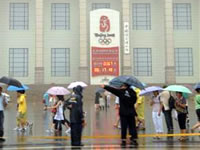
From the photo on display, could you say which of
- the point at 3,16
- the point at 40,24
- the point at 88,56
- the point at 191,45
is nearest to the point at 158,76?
the point at 191,45

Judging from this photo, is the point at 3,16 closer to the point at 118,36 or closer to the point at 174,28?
the point at 118,36

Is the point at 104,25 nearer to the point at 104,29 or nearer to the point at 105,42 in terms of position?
the point at 104,29

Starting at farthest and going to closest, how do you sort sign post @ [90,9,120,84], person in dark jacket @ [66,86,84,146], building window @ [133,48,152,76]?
building window @ [133,48,152,76] < sign post @ [90,9,120,84] < person in dark jacket @ [66,86,84,146]

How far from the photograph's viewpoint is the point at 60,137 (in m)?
11.8

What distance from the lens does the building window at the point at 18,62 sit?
4403 cm

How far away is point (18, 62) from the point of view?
44188mm

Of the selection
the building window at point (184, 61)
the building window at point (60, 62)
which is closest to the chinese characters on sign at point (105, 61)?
the building window at point (60, 62)

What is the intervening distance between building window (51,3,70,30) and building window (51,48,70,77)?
8.96 ft

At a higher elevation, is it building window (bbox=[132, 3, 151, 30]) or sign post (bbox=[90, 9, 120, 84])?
building window (bbox=[132, 3, 151, 30])

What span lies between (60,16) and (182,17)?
14.7 metres

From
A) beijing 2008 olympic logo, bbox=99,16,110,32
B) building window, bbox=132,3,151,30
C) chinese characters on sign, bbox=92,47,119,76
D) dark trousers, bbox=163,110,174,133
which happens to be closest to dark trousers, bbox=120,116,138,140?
dark trousers, bbox=163,110,174,133

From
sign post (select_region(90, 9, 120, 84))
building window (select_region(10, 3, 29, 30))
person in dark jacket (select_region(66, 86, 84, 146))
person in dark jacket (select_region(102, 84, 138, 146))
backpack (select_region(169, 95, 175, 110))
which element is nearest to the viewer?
person in dark jacket (select_region(66, 86, 84, 146))

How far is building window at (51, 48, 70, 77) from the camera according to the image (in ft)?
145

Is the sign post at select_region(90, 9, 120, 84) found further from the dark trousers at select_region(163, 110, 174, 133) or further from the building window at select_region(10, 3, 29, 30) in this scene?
the dark trousers at select_region(163, 110, 174, 133)
